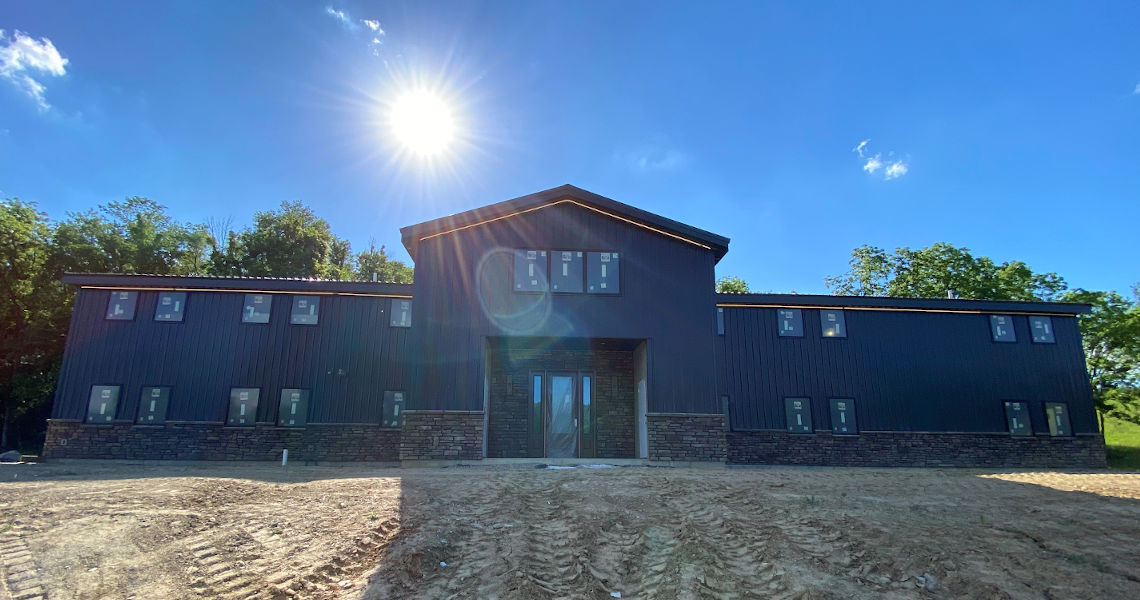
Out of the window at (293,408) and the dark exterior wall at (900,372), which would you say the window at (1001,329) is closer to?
the dark exterior wall at (900,372)

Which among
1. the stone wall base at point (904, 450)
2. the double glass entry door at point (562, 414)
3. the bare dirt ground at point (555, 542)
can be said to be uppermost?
the double glass entry door at point (562, 414)

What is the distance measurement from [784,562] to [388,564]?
3.58m

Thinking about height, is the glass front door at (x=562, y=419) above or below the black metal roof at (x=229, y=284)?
below

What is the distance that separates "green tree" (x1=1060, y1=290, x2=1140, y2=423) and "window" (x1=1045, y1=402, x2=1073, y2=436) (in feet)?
29.6

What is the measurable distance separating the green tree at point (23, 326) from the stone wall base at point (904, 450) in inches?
969

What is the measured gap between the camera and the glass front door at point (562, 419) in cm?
1358

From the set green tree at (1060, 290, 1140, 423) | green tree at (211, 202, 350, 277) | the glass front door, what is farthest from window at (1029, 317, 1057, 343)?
green tree at (211, 202, 350, 277)

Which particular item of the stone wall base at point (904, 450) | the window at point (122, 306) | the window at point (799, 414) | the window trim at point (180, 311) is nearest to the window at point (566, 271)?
the stone wall base at point (904, 450)

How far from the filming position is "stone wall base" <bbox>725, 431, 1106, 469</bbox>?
1550cm

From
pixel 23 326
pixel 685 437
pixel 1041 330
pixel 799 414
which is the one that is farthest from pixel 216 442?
pixel 1041 330

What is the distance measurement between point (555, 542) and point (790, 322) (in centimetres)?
1264

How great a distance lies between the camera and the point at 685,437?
12.2m

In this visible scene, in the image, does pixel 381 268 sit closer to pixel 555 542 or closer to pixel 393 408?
pixel 393 408

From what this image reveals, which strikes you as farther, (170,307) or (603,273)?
(170,307)
